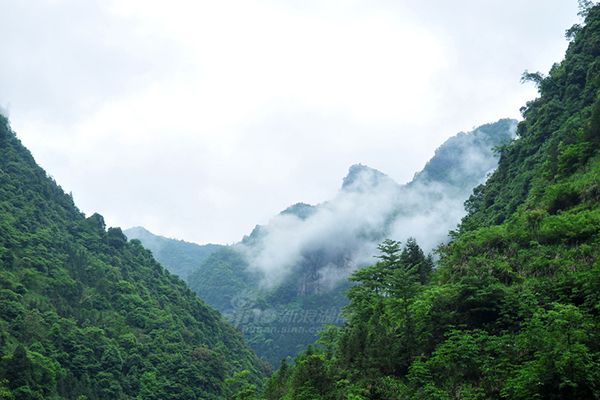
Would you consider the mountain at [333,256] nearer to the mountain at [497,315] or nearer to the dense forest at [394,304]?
the dense forest at [394,304]

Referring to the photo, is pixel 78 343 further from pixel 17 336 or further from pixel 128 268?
pixel 128 268

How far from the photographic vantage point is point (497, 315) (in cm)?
2220

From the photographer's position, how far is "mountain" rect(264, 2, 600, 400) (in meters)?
16.3

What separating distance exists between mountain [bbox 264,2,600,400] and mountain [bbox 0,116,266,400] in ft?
40.4

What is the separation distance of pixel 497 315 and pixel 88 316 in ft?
162

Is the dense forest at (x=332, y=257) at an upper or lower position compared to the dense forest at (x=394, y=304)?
upper

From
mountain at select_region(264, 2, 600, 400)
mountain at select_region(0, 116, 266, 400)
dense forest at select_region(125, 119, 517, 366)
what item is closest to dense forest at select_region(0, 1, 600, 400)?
mountain at select_region(264, 2, 600, 400)

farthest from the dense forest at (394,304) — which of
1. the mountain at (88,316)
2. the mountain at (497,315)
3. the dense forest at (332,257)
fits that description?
the dense forest at (332,257)

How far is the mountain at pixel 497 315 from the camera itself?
53.5 feet

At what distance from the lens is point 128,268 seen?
3194 inches

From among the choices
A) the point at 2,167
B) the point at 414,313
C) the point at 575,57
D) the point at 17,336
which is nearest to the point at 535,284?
the point at 414,313

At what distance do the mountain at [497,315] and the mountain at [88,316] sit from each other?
40.4 feet

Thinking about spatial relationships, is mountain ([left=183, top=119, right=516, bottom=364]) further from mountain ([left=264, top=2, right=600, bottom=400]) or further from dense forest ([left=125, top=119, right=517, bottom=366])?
mountain ([left=264, top=2, right=600, bottom=400])

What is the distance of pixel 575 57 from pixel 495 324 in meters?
34.0
